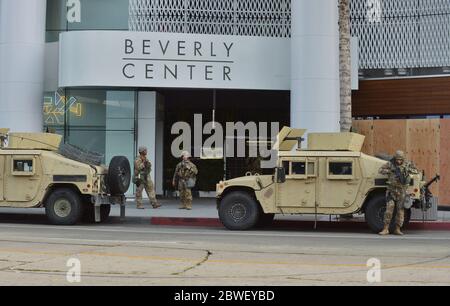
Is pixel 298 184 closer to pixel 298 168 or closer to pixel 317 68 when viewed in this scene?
pixel 298 168

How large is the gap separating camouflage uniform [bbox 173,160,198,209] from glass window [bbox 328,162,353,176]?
568 centimetres

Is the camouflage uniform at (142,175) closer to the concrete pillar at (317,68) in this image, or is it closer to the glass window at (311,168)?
the concrete pillar at (317,68)

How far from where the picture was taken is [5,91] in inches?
882

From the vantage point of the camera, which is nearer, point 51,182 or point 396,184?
point 396,184

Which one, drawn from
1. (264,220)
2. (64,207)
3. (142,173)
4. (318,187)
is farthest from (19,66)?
(318,187)

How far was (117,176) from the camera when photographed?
16.1m

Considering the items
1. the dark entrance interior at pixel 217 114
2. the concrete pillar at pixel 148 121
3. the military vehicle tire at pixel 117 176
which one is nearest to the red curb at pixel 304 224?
the military vehicle tire at pixel 117 176

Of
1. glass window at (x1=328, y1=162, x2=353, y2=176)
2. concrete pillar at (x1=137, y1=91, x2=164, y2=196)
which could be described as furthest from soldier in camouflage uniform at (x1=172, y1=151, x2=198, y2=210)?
glass window at (x1=328, y1=162, x2=353, y2=176)

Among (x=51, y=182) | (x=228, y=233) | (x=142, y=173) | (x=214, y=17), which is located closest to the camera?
(x=228, y=233)

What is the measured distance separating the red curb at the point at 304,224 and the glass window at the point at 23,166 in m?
3.33

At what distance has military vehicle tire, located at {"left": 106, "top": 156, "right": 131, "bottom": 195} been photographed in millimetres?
16078

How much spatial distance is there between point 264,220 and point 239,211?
109 centimetres
